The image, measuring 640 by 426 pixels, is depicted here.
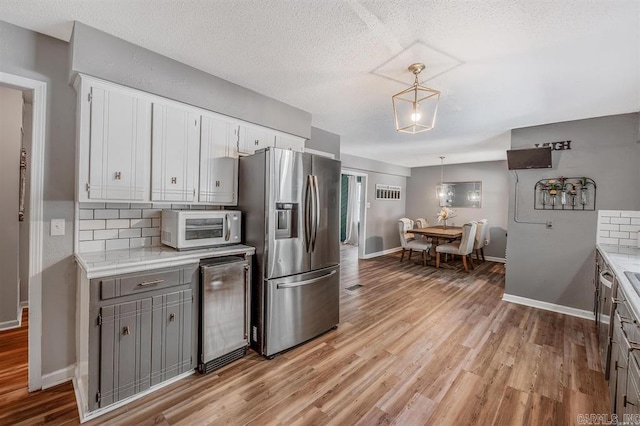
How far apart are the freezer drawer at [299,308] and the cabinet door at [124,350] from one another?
0.90 meters

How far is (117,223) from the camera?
2.29 metres

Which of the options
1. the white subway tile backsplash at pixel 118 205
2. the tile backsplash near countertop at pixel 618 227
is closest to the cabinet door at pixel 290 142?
the white subway tile backsplash at pixel 118 205

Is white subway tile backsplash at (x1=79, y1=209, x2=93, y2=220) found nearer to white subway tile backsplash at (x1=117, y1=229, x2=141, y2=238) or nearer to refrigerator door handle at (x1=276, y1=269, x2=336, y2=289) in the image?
white subway tile backsplash at (x1=117, y1=229, x2=141, y2=238)

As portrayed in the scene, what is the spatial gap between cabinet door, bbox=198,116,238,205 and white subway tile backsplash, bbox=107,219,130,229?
0.62 metres

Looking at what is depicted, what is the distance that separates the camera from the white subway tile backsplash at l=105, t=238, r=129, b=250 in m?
2.24

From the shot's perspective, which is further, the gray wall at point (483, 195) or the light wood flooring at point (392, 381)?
the gray wall at point (483, 195)

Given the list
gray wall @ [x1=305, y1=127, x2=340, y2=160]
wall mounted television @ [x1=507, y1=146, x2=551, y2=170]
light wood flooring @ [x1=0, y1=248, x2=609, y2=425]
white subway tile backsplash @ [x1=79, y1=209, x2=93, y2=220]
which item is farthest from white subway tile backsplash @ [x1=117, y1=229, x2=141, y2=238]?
wall mounted television @ [x1=507, y1=146, x2=551, y2=170]

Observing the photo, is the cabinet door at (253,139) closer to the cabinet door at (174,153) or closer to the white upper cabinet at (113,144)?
the cabinet door at (174,153)

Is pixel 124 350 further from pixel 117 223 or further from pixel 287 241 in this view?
pixel 287 241

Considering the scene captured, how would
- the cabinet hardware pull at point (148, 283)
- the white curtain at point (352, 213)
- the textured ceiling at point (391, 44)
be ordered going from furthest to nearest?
the white curtain at point (352, 213) < the cabinet hardware pull at point (148, 283) < the textured ceiling at point (391, 44)

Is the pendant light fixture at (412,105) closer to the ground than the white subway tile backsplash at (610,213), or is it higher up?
higher up

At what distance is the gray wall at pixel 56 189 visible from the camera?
1978 mm

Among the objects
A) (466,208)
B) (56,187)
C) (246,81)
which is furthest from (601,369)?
(466,208)

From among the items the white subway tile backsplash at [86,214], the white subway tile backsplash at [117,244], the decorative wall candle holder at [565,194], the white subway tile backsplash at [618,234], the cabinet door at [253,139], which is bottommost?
the white subway tile backsplash at [117,244]
